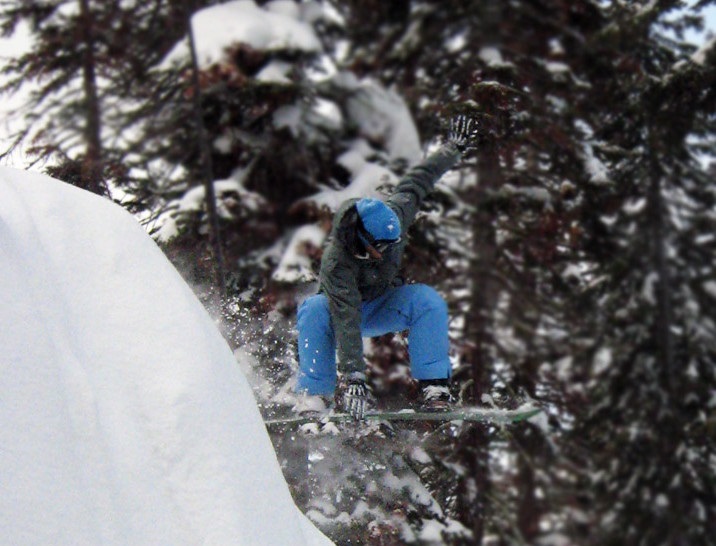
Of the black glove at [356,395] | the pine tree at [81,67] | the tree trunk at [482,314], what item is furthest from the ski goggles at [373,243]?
the pine tree at [81,67]

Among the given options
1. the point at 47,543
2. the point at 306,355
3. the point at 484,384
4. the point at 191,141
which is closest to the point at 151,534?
the point at 47,543

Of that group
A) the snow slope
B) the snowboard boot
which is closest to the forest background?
the snowboard boot

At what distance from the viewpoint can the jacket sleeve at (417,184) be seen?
554cm

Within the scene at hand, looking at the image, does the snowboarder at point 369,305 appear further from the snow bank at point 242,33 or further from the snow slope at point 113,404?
the snow bank at point 242,33

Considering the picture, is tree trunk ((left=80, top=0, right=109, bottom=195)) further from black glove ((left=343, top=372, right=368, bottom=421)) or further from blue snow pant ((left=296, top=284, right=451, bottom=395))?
black glove ((left=343, top=372, right=368, bottom=421))

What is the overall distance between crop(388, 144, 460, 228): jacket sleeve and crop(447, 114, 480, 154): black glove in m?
0.08

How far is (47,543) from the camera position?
2.04 m

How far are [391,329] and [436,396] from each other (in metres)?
0.64

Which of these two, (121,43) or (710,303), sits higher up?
(121,43)

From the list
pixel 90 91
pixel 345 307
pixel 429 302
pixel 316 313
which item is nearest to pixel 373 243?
pixel 345 307

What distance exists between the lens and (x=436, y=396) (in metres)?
5.40

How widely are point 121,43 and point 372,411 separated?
1023cm

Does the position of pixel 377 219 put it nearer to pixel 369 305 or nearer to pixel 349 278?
pixel 349 278

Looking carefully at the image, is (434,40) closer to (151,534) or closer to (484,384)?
(484,384)
